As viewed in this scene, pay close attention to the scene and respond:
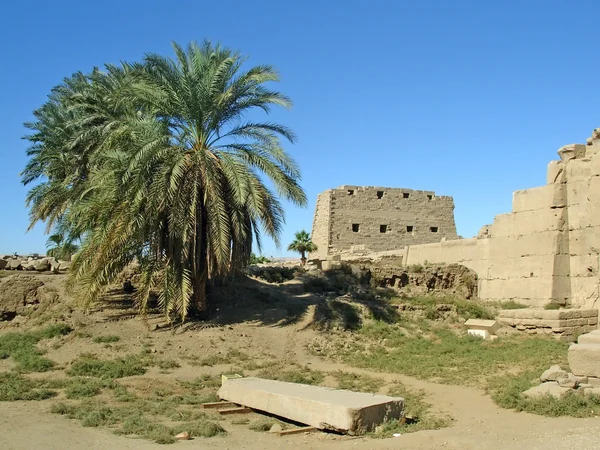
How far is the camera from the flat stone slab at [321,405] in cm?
773

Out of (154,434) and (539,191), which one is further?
(539,191)

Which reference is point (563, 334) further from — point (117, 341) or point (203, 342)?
point (117, 341)

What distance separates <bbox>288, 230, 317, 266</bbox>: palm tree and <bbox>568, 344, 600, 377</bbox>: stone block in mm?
Answer: 22113

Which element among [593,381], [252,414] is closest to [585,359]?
[593,381]

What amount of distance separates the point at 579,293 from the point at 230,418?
449 inches

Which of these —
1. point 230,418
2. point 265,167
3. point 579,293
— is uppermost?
point 265,167

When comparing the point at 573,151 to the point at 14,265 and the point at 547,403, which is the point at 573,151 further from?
the point at 14,265

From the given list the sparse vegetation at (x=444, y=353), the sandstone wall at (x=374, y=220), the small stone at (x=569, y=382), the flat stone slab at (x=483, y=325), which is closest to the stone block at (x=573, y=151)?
the flat stone slab at (x=483, y=325)

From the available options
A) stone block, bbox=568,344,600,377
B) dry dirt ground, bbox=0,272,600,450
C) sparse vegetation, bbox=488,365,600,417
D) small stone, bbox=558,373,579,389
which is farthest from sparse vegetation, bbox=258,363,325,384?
stone block, bbox=568,344,600,377

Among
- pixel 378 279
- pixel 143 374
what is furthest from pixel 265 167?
pixel 378 279

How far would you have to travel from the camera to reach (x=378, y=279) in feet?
65.8

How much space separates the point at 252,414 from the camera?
933 centimetres

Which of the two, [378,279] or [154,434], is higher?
[378,279]

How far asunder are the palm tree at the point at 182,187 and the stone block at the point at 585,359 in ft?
24.2
